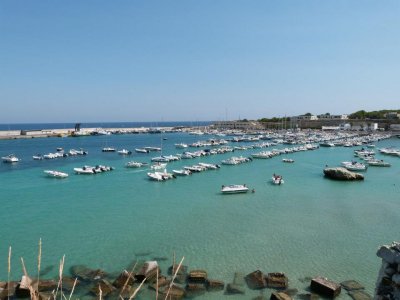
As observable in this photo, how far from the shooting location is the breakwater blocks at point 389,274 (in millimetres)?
7375

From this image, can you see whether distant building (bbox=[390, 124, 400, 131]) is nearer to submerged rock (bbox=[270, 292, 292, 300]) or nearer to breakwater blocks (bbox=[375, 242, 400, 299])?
submerged rock (bbox=[270, 292, 292, 300])

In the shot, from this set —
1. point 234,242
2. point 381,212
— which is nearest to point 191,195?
point 234,242

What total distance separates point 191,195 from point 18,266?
20039mm

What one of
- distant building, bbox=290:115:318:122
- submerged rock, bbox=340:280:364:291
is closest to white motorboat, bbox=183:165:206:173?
submerged rock, bbox=340:280:364:291

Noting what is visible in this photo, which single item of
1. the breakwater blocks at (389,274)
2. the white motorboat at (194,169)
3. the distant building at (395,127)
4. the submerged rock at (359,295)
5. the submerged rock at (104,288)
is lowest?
the submerged rock at (359,295)

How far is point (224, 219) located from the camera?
89.8 feet

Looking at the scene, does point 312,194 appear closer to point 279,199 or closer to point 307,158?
point 279,199

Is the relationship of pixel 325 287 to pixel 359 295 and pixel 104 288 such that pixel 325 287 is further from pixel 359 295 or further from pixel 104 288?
pixel 104 288

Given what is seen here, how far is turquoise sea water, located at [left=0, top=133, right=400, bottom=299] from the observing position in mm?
18891

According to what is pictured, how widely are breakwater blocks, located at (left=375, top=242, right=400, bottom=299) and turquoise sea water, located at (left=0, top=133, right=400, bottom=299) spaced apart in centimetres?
857

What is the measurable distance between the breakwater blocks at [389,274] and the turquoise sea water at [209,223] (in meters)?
8.57

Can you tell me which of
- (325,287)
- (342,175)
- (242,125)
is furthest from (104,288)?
(242,125)

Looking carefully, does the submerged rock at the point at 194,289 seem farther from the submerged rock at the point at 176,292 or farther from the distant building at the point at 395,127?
the distant building at the point at 395,127

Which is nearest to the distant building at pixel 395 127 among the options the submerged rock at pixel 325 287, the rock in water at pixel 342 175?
the rock in water at pixel 342 175
